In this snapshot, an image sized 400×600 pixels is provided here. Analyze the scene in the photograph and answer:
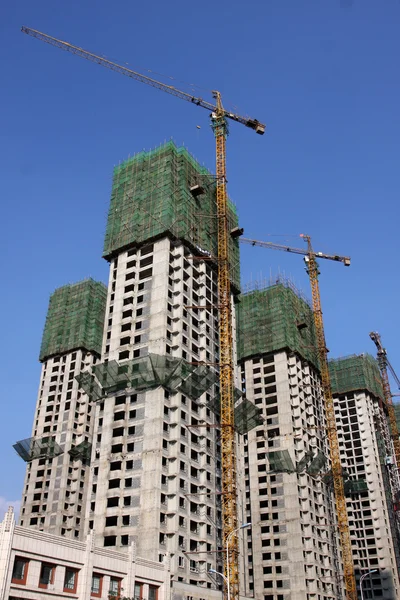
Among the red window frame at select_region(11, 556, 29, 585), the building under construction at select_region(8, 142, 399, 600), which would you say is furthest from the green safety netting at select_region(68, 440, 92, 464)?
the red window frame at select_region(11, 556, 29, 585)

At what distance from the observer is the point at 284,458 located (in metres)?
121

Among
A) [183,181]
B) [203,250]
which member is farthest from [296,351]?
[183,181]

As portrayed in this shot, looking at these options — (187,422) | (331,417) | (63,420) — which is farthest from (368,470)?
(187,422)

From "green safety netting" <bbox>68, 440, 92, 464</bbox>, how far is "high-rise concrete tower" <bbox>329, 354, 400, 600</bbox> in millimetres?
55478

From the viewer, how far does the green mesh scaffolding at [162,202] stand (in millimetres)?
111812

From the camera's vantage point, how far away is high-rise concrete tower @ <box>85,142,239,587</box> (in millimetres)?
87938

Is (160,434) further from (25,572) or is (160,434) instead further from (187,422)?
(25,572)

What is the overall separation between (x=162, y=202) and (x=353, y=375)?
275 ft

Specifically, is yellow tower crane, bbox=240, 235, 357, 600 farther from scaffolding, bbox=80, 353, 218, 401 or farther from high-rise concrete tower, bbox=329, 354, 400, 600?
scaffolding, bbox=80, 353, 218, 401

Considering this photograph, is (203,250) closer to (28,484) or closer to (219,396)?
(219,396)

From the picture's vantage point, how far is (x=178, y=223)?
111438 mm

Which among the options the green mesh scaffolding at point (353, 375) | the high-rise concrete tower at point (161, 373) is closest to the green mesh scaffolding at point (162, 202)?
the high-rise concrete tower at point (161, 373)

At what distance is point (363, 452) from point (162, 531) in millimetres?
86474

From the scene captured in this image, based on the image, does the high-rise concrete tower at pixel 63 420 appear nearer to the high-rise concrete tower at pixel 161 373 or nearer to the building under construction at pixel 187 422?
the building under construction at pixel 187 422
